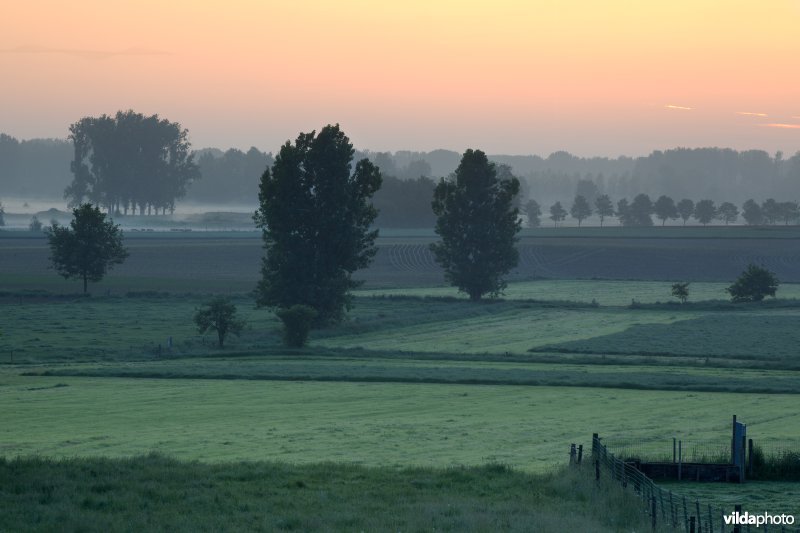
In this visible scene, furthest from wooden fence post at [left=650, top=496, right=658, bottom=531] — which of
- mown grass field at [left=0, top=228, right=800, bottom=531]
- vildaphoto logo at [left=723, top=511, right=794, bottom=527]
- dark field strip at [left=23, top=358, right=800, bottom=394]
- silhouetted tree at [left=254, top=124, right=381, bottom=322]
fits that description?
silhouetted tree at [left=254, top=124, right=381, bottom=322]

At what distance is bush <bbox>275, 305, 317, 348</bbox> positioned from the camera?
223ft

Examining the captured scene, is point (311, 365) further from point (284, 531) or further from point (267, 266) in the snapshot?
point (284, 531)

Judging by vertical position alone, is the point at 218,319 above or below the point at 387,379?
above

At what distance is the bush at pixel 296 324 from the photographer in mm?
68062

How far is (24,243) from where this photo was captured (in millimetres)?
151375

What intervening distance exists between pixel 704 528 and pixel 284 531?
25.2ft

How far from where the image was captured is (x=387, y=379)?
166ft

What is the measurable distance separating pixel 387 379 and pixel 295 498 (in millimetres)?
26350

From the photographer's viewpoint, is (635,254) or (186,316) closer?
(186,316)

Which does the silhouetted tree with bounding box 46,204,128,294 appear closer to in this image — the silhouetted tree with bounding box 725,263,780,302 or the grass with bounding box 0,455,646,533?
the silhouetted tree with bounding box 725,263,780,302

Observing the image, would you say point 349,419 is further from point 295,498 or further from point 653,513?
point 653,513

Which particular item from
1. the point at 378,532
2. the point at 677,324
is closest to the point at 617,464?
the point at 378,532

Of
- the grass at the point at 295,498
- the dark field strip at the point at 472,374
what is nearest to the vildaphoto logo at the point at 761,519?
the grass at the point at 295,498

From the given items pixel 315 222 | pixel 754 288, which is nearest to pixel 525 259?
pixel 754 288
